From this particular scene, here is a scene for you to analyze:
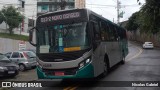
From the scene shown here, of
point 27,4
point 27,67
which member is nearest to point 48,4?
point 27,4

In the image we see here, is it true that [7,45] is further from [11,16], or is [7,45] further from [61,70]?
[61,70]

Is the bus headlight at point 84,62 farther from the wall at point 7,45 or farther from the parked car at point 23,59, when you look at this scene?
the wall at point 7,45

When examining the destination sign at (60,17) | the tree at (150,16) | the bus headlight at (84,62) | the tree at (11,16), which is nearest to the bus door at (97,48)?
the bus headlight at (84,62)

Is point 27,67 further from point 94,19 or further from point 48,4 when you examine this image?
point 48,4

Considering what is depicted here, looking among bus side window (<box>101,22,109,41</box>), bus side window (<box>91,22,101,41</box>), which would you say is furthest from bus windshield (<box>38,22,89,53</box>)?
bus side window (<box>101,22,109,41</box>)

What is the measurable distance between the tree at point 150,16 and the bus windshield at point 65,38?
447cm

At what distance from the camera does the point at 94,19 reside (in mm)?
13359

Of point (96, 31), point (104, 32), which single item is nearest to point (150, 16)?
point (104, 32)

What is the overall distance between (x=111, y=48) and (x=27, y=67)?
23.8 feet

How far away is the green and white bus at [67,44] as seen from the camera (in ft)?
39.3

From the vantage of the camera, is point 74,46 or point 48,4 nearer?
point 74,46

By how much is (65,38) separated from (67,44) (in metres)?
0.27

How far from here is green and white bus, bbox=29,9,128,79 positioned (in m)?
12.0

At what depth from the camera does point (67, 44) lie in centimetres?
1223
